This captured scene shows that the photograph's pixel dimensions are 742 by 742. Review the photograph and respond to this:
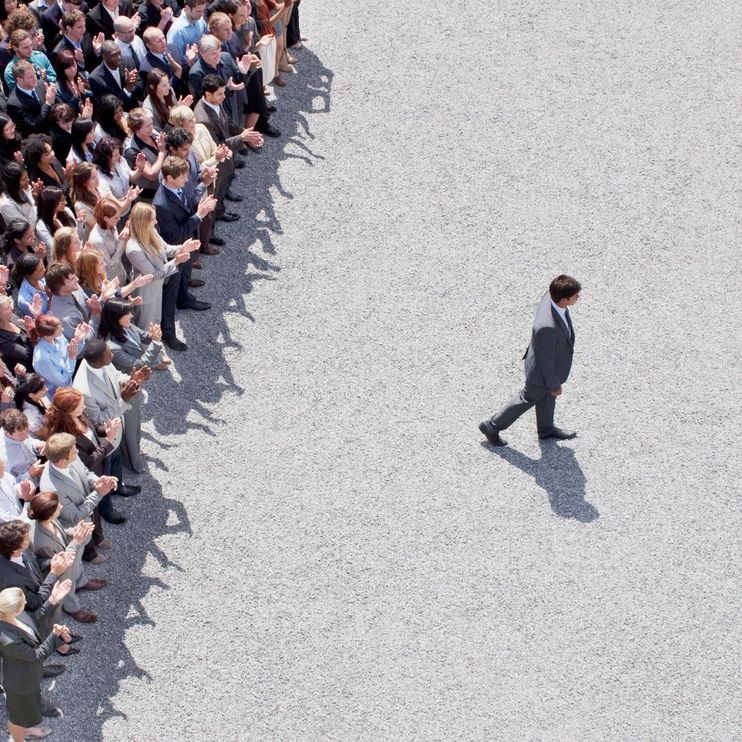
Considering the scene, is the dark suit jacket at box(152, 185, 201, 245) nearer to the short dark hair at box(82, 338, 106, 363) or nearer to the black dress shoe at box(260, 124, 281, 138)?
the short dark hair at box(82, 338, 106, 363)

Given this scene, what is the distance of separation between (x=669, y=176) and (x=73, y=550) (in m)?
8.66

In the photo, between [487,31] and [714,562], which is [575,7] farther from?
[714,562]

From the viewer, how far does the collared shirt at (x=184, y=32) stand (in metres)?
13.1

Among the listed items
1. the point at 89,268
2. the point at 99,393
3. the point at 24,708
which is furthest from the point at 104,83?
the point at 24,708

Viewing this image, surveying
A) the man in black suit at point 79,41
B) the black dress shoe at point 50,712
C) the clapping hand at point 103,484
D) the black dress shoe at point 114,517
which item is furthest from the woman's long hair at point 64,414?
the man in black suit at point 79,41

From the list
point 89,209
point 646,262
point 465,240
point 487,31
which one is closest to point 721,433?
point 646,262

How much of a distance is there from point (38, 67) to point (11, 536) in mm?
6091

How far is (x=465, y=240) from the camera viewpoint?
12.8 metres

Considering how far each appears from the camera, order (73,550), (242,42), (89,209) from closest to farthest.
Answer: (73,550)
(89,209)
(242,42)

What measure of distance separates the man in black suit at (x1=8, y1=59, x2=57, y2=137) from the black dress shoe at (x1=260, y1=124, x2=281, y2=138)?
115 inches

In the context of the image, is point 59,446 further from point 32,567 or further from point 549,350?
point 549,350

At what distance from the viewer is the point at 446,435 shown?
10852mm

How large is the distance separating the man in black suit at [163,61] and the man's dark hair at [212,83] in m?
0.96

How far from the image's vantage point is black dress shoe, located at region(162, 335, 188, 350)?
11.4m
